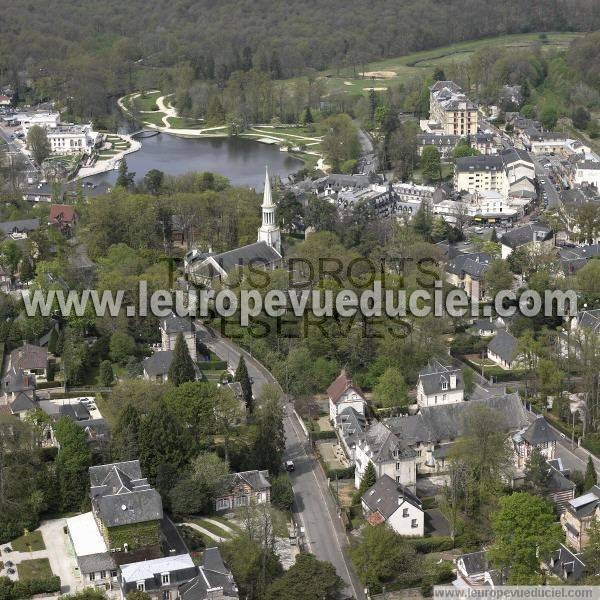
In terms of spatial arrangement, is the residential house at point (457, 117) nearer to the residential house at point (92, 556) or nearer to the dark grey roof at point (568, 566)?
the dark grey roof at point (568, 566)

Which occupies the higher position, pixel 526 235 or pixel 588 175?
pixel 588 175

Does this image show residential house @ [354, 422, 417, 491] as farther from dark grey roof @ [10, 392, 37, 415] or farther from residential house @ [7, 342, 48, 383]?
residential house @ [7, 342, 48, 383]

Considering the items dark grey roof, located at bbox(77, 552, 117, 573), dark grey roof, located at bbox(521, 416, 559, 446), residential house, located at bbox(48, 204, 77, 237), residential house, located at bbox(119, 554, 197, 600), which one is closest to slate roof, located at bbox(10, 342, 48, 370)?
dark grey roof, located at bbox(77, 552, 117, 573)

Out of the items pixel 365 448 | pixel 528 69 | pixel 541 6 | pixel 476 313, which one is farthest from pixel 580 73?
pixel 365 448

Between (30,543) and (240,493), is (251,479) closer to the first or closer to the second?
(240,493)

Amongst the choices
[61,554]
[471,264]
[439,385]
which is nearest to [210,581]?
[61,554]

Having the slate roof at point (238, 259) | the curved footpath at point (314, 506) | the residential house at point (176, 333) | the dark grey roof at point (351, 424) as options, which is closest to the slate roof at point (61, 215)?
the slate roof at point (238, 259)
